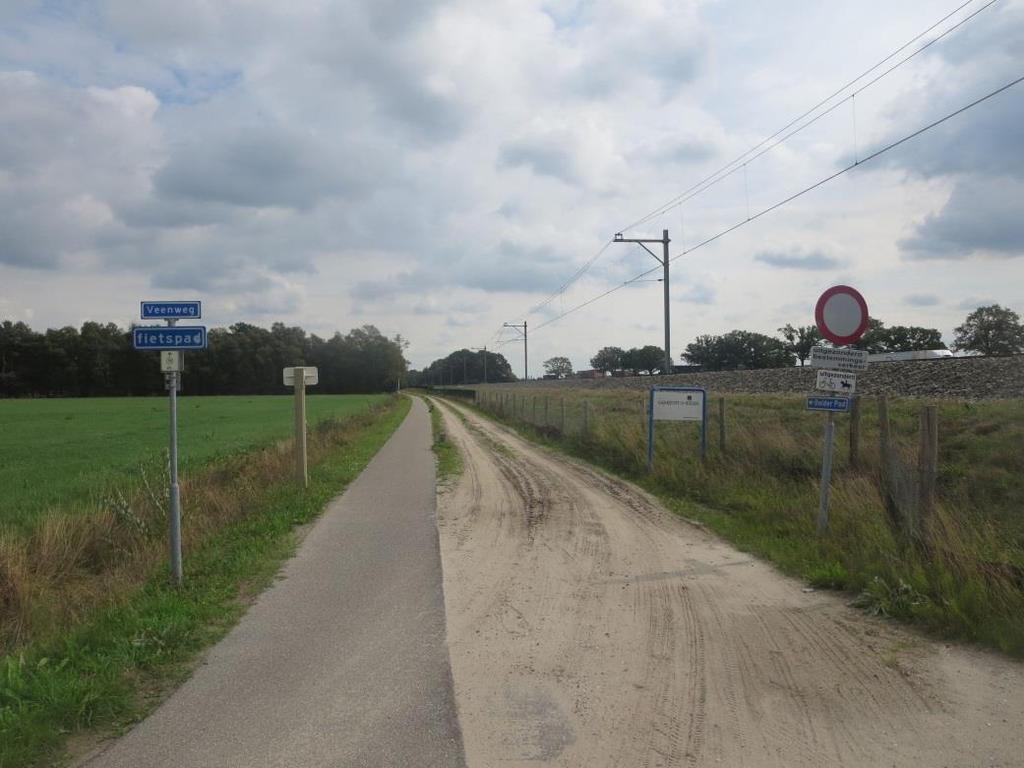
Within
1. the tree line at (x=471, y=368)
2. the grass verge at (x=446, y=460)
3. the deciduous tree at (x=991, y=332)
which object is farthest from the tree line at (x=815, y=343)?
the tree line at (x=471, y=368)

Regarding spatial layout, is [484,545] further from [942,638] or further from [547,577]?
[942,638]

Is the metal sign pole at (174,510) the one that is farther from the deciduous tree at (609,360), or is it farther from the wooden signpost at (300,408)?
the deciduous tree at (609,360)

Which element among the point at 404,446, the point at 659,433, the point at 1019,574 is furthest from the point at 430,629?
the point at 404,446

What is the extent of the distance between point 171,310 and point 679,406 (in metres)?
10.4

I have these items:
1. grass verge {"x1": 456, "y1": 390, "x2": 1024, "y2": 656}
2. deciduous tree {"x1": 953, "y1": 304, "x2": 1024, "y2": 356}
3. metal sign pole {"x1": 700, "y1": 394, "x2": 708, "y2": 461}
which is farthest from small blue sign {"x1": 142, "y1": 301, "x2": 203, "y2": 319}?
deciduous tree {"x1": 953, "y1": 304, "x2": 1024, "y2": 356}

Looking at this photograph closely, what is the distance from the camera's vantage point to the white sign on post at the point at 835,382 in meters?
8.13

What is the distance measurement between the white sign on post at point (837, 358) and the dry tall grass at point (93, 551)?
750 cm

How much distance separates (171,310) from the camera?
7062 millimetres

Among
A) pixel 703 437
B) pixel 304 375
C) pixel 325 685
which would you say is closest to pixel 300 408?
pixel 304 375

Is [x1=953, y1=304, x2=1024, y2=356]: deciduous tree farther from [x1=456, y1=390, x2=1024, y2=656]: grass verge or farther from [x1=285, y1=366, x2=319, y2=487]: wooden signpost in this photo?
[x1=285, y1=366, x2=319, y2=487]: wooden signpost

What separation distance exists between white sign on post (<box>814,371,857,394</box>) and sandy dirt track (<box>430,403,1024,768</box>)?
2.08 meters

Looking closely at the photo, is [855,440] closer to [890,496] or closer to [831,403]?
[831,403]

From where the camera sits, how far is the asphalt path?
150 inches

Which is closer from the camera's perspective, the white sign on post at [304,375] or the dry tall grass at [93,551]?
the dry tall grass at [93,551]
